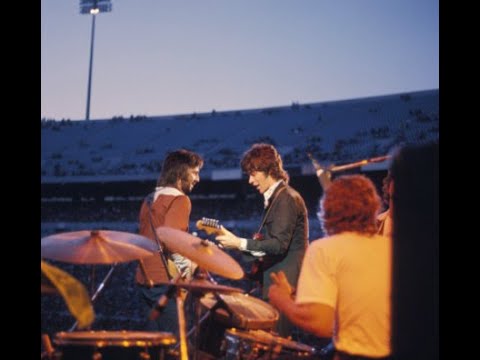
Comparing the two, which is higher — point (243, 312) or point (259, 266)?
point (259, 266)

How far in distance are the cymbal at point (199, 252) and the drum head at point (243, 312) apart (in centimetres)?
19

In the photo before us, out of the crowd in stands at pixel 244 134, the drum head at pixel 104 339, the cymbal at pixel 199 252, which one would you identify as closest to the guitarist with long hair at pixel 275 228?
the cymbal at pixel 199 252

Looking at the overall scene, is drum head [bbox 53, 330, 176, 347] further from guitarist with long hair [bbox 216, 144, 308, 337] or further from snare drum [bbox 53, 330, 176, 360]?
guitarist with long hair [bbox 216, 144, 308, 337]

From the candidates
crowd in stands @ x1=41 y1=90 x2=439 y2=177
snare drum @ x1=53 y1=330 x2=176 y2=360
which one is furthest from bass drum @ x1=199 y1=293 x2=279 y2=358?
crowd in stands @ x1=41 y1=90 x2=439 y2=177

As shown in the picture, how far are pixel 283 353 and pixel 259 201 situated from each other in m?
7.61

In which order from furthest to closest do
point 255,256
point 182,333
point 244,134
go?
1. point 244,134
2. point 255,256
3. point 182,333

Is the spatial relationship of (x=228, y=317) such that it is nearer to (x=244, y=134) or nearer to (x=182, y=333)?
(x=182, y=333)

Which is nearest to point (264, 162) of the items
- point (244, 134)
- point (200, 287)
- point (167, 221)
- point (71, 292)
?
point (167, 221)

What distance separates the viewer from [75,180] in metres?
12.2

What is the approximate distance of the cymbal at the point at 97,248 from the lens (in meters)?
3.28

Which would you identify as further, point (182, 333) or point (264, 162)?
point (264, 162)

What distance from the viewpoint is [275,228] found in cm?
396

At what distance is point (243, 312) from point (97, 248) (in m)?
0.80
